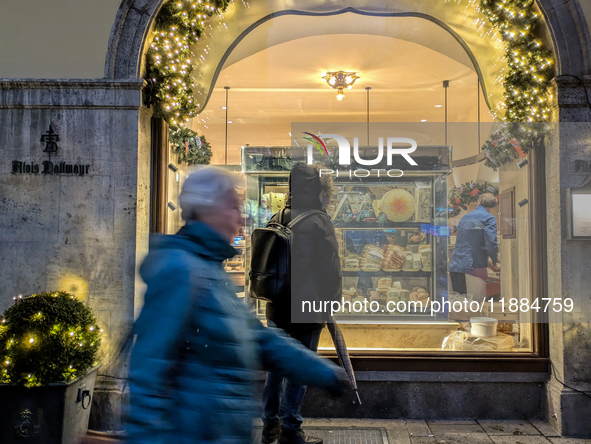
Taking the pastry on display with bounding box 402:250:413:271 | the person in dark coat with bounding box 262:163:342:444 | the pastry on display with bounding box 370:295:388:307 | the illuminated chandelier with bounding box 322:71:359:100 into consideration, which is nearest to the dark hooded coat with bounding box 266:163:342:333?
the person in dark coat with bounding box 262:163:342:444

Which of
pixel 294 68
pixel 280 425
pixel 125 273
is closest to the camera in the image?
Answer: pixel 280 425

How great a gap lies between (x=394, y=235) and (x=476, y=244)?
89cm

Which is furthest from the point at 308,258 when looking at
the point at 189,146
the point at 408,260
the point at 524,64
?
the point at 524,64

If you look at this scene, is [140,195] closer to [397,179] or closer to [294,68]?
[397,179]

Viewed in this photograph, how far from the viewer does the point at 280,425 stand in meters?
3.70

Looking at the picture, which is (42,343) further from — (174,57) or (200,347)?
(174,57)

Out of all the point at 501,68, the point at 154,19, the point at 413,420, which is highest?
the point at 154,19

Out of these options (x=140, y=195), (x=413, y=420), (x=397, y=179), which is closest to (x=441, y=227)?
(x=397, y=179)

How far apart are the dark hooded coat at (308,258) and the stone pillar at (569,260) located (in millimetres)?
2226

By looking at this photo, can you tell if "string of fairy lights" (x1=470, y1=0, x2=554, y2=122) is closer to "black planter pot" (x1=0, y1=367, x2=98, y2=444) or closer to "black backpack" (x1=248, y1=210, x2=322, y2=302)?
"black backpack" (x1=248, y1=210, x2=322, y2=302)

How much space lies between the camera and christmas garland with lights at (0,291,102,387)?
3.36 metres

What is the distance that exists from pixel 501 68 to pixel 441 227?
179 cm

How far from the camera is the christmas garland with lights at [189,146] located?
4977 millimetres

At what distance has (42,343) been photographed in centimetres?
338
